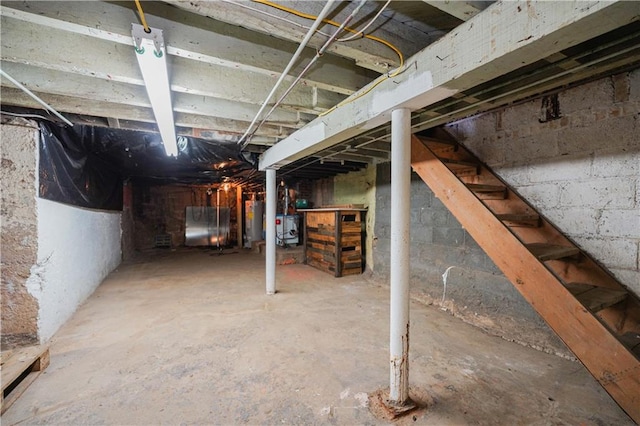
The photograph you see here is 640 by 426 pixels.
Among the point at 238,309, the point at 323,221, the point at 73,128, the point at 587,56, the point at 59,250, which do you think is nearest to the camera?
the point at 587,56

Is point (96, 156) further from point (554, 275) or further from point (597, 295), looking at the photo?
point (597, 295)

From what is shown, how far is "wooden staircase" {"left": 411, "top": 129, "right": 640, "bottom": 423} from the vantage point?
117cm

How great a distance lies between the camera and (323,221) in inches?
190

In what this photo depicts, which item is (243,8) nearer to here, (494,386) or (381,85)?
(381,85)

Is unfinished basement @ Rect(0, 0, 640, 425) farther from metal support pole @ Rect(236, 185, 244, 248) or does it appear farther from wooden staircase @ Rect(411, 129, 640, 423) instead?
metal support pole @ Rect(236, 185, 244, 248)

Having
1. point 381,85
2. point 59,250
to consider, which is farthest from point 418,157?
point 59,250

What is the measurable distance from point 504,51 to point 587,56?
0.84m

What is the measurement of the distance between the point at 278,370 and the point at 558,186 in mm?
2466

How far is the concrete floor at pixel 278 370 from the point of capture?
57.4 inches

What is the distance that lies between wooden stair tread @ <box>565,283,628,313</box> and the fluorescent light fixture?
7.71 feet

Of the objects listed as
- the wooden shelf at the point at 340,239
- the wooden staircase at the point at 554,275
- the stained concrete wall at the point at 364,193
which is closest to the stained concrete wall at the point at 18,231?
the wooden staircase at the point at 554,275

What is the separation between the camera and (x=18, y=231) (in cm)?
205

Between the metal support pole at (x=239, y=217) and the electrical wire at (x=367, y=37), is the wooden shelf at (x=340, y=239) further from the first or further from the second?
the metal support pole at (x=239, y=217)

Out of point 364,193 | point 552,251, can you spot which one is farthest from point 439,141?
point 364,193
